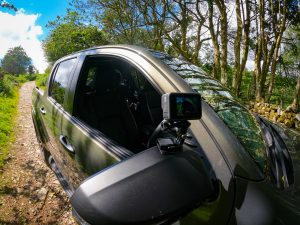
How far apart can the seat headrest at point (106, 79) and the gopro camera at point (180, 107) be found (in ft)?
6.37

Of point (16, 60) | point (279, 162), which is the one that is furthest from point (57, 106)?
point (16, 60)

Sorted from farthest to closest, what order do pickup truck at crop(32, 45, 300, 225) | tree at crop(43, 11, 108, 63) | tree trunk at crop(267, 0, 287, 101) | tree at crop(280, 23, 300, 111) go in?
tree at crop(43, 11, 108, 63)
tree trunk at crop(267, 0, 287, 101)
tree at crop(280, 23, 300, 111)
pickup truck at crop(32, 45, 300, 225)

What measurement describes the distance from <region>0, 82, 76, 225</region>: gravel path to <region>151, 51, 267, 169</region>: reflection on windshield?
250 centimetres

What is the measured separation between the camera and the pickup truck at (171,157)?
3.03ft

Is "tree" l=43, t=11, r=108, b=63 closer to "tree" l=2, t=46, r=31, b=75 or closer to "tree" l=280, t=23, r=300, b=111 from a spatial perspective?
"tree" l=280, t=23, r=300, b=111

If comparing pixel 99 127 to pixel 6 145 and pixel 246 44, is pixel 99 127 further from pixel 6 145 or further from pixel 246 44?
pixel 246 44

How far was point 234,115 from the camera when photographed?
5.93 feet

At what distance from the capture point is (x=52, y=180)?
4461mm

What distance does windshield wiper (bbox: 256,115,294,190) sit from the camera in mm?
1382

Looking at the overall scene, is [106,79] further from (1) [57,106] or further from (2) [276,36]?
(2) [276,36]

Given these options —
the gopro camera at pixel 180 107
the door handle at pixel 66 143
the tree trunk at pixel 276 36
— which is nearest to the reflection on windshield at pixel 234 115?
the gopro camera at pixel 180 107

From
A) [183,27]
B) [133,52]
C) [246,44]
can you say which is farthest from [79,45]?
[133,52]

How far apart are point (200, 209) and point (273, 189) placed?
366 mm

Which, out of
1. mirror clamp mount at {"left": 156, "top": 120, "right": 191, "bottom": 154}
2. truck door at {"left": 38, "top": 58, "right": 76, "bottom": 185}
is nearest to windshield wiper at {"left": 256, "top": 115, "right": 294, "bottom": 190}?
mirror clamp mount at {"left": 156, "top": 120, "right": 191, "bottom": 154}
